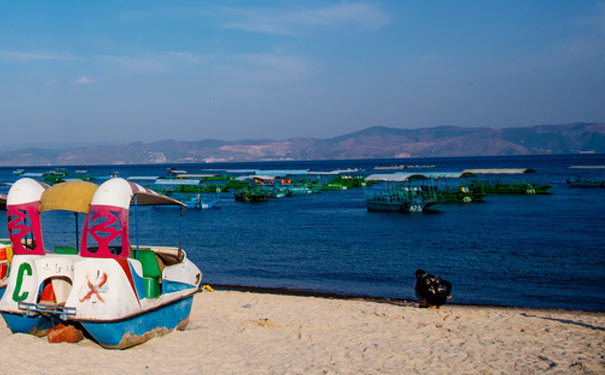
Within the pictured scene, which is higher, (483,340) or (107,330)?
(107,330)

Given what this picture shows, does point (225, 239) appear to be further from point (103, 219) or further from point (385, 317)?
point (103, 219)

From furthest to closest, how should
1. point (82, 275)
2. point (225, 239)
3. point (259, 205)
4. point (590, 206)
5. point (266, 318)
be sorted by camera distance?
point (259, 205) < point (590, 206) < point (225, 239) < point (266, 318) < point (82, 275)

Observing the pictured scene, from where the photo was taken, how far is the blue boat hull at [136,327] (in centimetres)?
945

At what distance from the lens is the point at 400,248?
29.6m

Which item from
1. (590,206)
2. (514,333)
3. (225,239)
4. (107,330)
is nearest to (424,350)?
(514,333)

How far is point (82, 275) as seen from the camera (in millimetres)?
9414

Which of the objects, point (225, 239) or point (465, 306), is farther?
point (225, 239)

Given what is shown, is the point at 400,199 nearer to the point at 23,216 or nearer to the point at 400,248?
the point at 400,248

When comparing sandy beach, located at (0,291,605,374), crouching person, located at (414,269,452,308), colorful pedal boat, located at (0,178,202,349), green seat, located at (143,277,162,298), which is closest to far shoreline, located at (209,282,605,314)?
crouching person, located at (414,269,452,308)

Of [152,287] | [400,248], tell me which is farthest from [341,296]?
[400,248]

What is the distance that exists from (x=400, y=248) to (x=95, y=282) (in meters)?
22.0

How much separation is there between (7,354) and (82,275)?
1.85 metres

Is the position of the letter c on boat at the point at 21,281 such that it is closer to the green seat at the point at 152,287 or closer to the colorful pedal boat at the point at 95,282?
the colorful pedal boat at the point at 95,282

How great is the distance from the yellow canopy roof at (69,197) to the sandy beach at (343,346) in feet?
7.88
